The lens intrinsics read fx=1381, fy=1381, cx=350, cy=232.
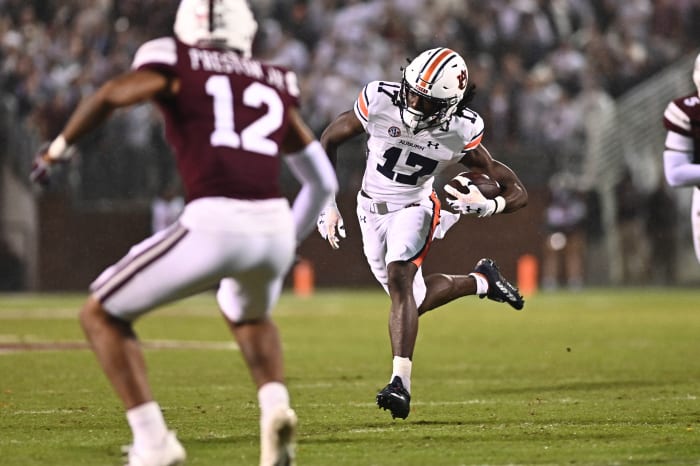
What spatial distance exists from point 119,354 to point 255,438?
142 centimetres

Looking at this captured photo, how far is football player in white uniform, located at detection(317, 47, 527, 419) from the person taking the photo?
21.2 feet

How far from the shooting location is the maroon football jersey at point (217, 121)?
4.15 m

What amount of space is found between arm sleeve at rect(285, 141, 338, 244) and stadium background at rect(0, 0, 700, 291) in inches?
546

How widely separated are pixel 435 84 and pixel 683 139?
1378 millimetres

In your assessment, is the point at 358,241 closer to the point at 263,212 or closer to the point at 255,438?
the point at 255,438

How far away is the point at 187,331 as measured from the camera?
12469 mm

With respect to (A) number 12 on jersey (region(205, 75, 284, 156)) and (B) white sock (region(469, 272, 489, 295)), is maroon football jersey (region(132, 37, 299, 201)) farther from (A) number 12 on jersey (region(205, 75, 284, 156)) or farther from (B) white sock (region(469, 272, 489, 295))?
(B) white sock (region(469, 272, 489, 295))

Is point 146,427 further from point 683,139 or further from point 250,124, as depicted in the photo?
point 683,139

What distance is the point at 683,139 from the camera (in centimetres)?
692

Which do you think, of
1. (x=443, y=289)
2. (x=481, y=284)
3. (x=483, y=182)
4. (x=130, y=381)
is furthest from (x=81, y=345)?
(x=130, y=381)

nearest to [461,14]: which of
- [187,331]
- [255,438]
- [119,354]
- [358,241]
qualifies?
[358,241]

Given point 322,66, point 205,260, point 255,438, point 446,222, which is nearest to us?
point 205,260

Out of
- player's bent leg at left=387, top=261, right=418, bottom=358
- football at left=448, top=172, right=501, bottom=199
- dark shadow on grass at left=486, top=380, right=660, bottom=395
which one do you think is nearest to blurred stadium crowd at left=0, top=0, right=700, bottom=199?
dark shadow on grass at left=486, top=380, right=660, bottom=395

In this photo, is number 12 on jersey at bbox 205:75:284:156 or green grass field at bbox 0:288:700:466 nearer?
number 12 on jersey at bbox 205:75:284:156
